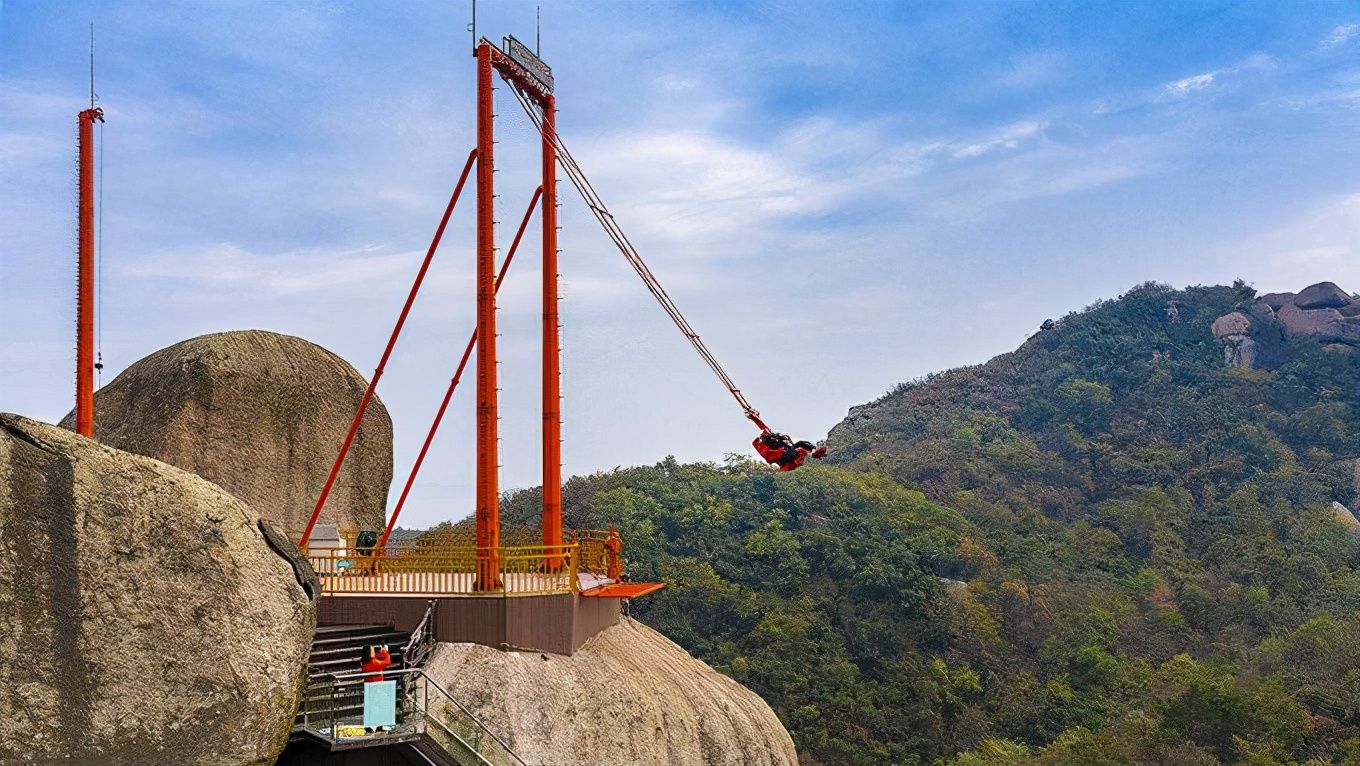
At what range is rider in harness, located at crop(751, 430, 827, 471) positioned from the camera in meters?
23.5

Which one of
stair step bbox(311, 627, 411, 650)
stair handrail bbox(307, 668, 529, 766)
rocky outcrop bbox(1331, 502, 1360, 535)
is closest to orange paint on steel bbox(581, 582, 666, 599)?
stair step bbox(311, 627, 411, 650)

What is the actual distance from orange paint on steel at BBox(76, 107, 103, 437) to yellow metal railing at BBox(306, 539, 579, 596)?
4709mm

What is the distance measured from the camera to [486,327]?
63.6ft

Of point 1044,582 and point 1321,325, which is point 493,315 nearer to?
point 1044,582

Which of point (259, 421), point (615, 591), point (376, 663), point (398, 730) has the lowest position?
point (398, 730)

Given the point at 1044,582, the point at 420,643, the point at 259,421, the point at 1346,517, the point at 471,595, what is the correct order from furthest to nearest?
the point at 1346,517 < the point at 1044,582 < the point at 259,421 < the point at 471,595 < the point at 420,643

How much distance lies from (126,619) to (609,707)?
710 cm

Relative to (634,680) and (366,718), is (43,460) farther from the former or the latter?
(634,680)

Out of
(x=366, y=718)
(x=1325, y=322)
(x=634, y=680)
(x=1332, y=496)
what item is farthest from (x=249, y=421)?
(x=1325, y=322)

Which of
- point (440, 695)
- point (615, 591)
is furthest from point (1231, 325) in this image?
point (440, 695)

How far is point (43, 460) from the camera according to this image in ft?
41.4

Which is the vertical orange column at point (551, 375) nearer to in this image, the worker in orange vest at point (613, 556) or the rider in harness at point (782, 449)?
the worker in orange vest at point (613, 556)

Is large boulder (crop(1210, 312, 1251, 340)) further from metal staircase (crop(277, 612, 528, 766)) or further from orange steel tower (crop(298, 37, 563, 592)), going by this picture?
metal staircase (crop(277, 612, 528, 766))

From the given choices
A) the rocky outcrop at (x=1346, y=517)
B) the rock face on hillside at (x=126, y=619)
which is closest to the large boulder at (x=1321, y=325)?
the rocky outcrop at (x=1346, y=517)
